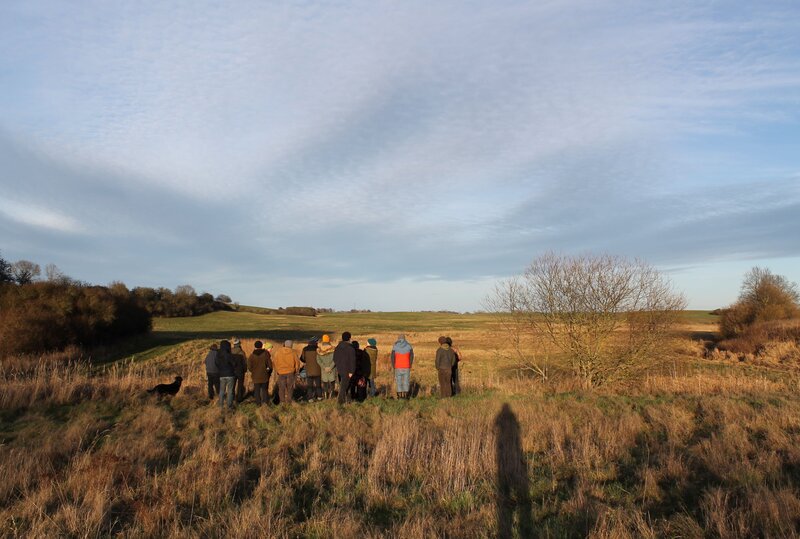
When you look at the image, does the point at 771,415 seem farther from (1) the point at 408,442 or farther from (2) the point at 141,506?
(2) the point at 141,506

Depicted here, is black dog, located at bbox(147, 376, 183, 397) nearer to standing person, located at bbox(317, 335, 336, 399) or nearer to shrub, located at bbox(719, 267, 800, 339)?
standing person, located at bbox(317, 335, 336, 399)

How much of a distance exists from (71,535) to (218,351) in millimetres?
7905

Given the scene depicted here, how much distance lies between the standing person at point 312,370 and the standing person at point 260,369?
3.44ft

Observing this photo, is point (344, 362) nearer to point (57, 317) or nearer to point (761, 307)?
point (57, 317)

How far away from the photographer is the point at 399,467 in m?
7.09

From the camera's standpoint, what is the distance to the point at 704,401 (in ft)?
36.2

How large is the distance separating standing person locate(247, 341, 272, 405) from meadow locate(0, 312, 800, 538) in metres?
0.85

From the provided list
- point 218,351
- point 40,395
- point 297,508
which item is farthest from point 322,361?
point 297,508

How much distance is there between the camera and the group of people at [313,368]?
12.5m

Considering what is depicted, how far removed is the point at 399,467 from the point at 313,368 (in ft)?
22.1

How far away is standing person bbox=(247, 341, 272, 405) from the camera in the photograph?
41.5 feet

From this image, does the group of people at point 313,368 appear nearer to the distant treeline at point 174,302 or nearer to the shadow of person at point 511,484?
the shadow of person at point 511,484

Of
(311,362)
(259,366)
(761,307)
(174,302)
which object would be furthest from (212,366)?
(174,302)

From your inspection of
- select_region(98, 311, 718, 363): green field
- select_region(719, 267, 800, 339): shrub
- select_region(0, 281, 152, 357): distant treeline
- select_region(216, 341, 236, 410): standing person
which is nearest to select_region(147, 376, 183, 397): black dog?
select_region(216, 341, 236, 410): standing person
